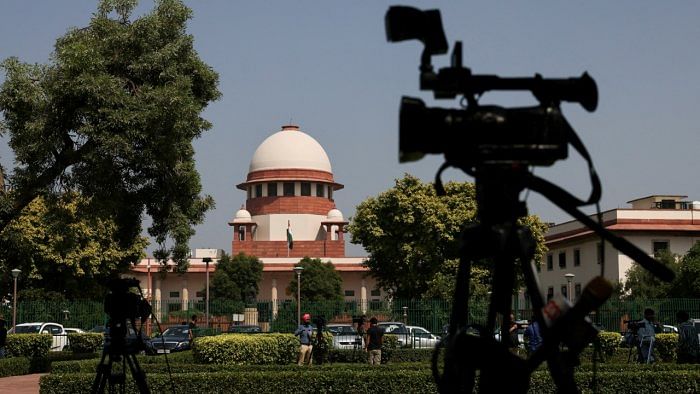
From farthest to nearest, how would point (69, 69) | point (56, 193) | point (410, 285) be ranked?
Answer: point (410, 285)
point (56, 193)
point (69, 69)

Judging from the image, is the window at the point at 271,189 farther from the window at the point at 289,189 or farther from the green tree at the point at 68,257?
the green tree at the point at 68,257

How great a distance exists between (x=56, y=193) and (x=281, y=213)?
6030 cm

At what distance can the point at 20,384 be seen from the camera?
64.1 feet

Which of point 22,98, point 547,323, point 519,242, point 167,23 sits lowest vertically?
point 547,323

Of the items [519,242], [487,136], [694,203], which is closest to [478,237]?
[519,242]

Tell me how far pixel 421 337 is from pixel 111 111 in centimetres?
1555

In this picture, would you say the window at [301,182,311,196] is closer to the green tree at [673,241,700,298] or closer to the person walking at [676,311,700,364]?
the green tree at [673,241,700,298]

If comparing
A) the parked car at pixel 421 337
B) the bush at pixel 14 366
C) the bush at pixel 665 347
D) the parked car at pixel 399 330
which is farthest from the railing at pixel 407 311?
the bush at pixel 14 366

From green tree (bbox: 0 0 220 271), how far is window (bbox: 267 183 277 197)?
60.0 m

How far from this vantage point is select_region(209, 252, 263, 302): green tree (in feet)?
215

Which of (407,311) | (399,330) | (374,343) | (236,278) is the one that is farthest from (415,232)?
(374,343)

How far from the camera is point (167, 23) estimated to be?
18938mm

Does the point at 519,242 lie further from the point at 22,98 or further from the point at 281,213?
the point at 281,213

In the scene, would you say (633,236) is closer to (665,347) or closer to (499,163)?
(665,347)
